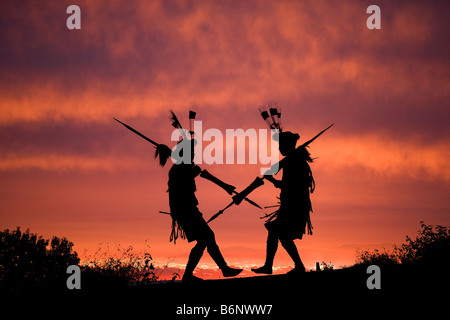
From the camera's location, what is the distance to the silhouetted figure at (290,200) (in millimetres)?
9211

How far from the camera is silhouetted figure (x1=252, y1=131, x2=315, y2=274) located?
9.21 meters

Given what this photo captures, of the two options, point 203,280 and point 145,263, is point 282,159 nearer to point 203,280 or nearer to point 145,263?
point 203,280

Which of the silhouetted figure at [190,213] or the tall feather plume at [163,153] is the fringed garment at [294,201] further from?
the tall feather plume at [163,153]

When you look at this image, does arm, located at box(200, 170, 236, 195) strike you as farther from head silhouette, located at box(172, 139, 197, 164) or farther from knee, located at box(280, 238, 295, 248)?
knee, located at box(280, 238, 295, 248)

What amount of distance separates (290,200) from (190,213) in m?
2.02

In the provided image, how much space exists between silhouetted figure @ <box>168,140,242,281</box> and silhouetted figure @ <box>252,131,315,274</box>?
Answer: 96cm

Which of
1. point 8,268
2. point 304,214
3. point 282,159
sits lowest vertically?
point 8,268

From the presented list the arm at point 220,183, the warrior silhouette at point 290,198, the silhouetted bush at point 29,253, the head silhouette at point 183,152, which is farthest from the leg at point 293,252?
the silhouetted bush at point 29,253
